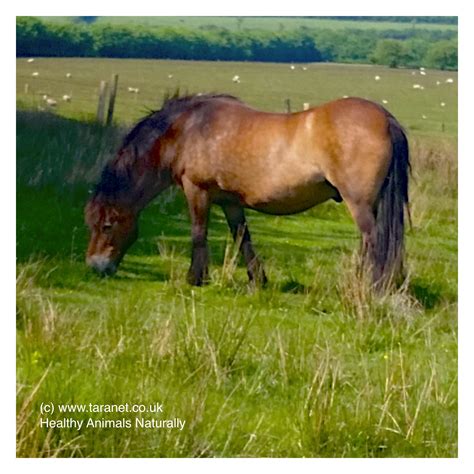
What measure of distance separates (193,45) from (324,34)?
3.01 ft

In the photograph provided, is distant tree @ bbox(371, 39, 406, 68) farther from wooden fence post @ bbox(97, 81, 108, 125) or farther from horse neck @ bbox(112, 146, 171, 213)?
wooden fence post @ bbox(97, 81, 108, 125)

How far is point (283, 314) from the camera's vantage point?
977 cm

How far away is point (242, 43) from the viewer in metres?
10.2

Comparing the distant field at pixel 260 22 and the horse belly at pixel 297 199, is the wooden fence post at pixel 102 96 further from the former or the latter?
the horse belly at pixel 297 199

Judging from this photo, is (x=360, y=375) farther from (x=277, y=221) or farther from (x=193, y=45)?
(x=193, y=45)

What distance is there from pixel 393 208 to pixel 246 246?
1.05 meters

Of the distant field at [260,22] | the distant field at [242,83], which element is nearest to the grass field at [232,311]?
the distant field at [242,83]

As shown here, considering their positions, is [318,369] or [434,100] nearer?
[318,369]

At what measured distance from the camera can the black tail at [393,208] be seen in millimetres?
9977

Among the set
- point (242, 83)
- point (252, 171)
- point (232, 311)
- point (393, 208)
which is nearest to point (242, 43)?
point (242, 83)

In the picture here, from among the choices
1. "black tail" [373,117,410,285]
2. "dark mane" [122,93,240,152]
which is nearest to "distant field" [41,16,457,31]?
"black tail" [373,117,410,285]

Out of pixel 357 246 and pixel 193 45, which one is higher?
pixel 193 45

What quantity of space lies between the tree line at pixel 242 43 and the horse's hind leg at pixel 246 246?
1160mm
